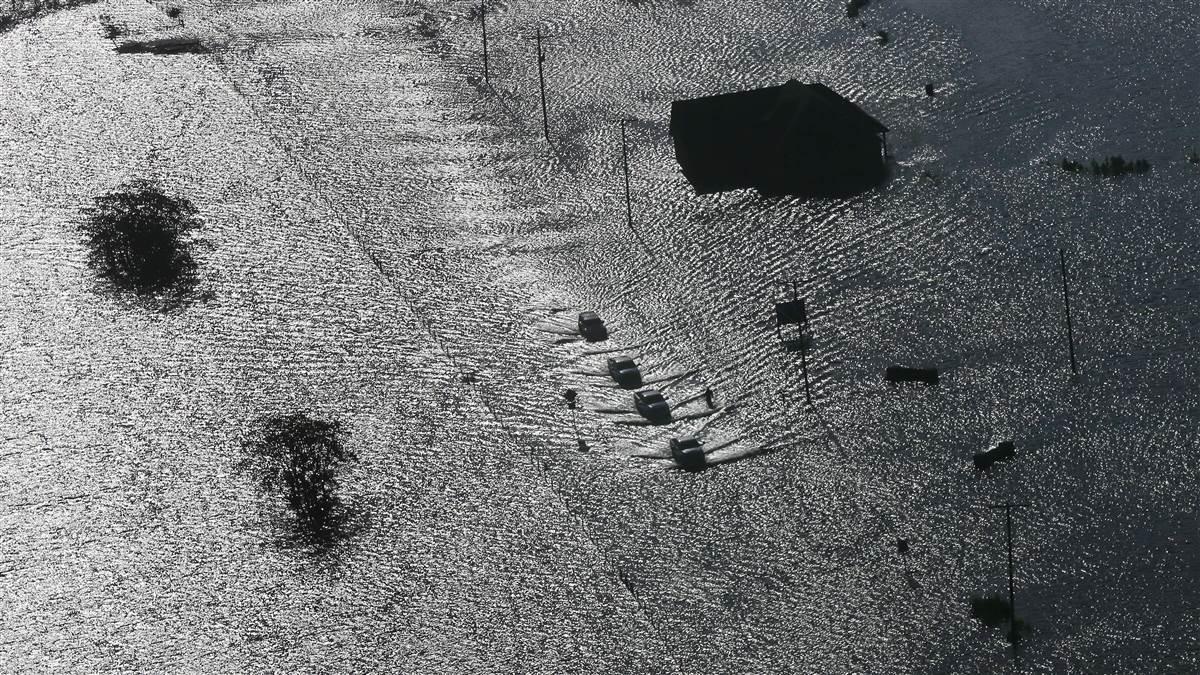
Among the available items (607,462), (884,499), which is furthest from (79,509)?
(884,499)

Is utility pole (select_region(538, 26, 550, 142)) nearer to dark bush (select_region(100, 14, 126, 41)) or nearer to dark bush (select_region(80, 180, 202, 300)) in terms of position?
dark bush (select_region(80, 180, 202, 300))

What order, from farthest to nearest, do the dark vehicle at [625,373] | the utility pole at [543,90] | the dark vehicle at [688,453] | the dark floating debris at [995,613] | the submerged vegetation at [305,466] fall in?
the utility pole at [543,90], the dark vehicle at [625,373], the submerged vegetation at [305,466], the dark vehicle at [688,453], the dark floating debris at [995,613]

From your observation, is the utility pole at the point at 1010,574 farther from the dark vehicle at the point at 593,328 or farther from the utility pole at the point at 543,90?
the utility pole at the point at 543,90

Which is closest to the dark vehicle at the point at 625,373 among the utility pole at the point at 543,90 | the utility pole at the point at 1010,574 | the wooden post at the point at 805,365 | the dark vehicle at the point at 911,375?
the wooden post at the point at 805,365

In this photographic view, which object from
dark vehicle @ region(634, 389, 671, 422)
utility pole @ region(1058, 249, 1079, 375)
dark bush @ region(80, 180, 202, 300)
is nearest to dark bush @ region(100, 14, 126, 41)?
dark bush @ region(80, 180, 202, 300)

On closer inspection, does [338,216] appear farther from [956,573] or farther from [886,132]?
[956,573]
